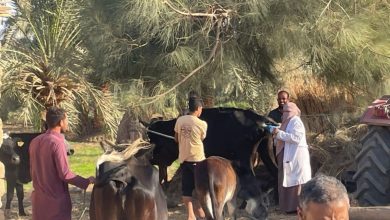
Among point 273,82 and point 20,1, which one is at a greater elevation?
point 20,1

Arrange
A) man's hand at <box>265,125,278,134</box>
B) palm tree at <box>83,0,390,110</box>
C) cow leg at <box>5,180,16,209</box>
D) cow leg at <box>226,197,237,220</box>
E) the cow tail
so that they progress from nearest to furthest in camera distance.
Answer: the cow tail
cow leg at <box>226,197,237,220</box>
palm tree at <box>83,0,390,110</box>
man's hand at <box>265,125,278,134</box>
cow leg at <box>5,180,16,209</box>

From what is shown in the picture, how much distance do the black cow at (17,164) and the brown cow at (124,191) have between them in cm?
408

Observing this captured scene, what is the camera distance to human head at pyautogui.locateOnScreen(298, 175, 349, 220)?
264 centimetres

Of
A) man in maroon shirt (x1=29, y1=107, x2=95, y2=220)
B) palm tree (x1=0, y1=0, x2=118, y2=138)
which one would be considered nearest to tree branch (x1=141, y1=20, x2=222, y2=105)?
palm tree (x1=0, y1=0, x2=118, y2=138)

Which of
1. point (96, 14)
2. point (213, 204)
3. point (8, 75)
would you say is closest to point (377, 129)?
point (213, 204)

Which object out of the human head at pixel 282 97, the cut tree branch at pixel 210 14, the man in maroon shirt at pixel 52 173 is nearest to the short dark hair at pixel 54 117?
the man in maroon shirt at pixel 52 173

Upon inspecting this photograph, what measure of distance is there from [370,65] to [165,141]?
3150 mm

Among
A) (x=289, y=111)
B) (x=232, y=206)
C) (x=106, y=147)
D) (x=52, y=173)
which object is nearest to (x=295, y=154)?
(x=289, y=111)

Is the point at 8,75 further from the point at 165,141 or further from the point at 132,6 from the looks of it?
the point at 132,6

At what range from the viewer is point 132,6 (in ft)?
28.4

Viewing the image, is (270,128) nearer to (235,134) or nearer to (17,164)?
(235,134)

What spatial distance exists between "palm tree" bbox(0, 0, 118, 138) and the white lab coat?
3372 mm

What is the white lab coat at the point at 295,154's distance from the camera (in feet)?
27.3

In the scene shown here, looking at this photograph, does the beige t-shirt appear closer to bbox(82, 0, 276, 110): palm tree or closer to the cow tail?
the cow tail
